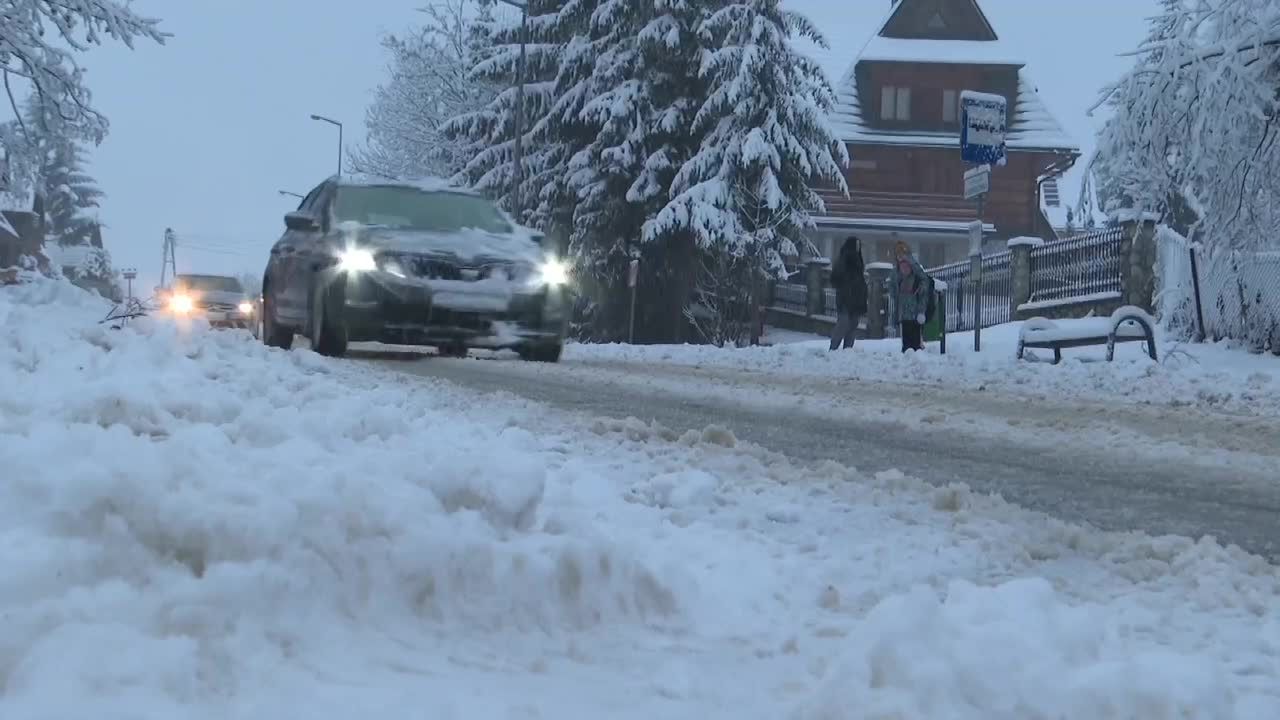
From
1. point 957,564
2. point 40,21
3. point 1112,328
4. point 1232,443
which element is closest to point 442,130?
point 40,21

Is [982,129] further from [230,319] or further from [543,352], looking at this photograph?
[230,319]

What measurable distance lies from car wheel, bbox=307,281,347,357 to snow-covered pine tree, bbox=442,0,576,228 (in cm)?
1679

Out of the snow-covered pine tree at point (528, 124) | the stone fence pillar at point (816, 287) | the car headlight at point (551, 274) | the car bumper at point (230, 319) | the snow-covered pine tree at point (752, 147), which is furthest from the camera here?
the stone fence pillar at point (816, 287)

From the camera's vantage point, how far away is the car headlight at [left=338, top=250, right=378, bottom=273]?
11.5 metres

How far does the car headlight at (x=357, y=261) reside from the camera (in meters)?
11.5

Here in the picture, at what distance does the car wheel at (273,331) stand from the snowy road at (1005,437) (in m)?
3.04

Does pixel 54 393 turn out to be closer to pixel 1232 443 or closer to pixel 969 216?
pixel 1232 443

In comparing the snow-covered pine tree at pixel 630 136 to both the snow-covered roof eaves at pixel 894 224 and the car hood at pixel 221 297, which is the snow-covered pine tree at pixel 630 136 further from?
the snow-covered roof eaves at pixel 894 224

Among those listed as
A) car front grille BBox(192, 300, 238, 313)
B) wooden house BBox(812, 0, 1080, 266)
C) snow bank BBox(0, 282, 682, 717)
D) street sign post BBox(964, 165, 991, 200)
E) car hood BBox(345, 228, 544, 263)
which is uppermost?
wooden house BBox(812, 0, 1080, 266)

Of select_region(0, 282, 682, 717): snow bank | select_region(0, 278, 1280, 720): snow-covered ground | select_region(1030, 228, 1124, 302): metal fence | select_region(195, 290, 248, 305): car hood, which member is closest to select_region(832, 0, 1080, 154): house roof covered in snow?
select_region(1030, 228, 1124, 302): metal fence

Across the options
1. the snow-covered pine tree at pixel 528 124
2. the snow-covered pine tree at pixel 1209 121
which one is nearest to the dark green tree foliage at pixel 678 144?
the snow-covered pine tree at pixel 528 124

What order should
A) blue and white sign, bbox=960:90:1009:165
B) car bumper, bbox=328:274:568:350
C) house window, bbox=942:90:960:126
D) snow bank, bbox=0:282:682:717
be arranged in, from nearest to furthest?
snow bank, bbox=0:282:682:717, car bumper, bbox=328:274:568:350, blue and white sign, bbox=960:90:1009:165, house window, bbox=942:90:960:126

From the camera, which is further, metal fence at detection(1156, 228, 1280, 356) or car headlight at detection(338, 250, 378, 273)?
metal fence at detection(1156, 228, 1280, 356)

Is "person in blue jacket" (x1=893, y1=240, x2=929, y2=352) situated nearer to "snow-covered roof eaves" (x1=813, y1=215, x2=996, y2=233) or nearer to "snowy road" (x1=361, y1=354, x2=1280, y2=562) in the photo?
"snowy road" (x1=361, y1=354, x2=1280, y2=562)
